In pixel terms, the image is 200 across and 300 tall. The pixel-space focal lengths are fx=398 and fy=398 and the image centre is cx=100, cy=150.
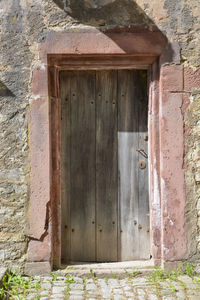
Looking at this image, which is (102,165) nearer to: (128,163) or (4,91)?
(128,163)

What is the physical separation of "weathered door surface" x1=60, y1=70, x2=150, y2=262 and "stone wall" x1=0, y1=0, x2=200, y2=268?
1.53 ft

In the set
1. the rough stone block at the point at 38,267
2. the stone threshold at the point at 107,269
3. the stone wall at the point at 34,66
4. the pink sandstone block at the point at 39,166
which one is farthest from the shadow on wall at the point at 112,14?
the rough stone block at the point at 38,267

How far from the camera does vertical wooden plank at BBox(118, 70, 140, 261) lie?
4.12 meters

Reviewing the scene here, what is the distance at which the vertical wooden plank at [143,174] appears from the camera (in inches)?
162

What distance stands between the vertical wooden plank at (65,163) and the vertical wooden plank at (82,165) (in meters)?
0.04

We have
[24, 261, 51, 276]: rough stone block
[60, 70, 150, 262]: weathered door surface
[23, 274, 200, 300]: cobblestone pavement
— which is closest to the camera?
[23, 274, 200, 300]: cobblestone pavement

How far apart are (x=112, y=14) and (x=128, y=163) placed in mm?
1485

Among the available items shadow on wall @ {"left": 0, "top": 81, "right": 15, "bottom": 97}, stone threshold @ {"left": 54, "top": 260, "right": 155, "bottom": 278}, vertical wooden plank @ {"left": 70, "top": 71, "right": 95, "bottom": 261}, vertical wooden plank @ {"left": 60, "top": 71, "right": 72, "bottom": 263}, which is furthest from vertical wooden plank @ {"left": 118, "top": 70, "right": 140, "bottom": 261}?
shadow on wall @ {"left": 0, "top": 81, "right": 15, "bottom": 97}

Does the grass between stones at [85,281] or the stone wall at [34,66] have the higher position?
the stone wall at [34,66]

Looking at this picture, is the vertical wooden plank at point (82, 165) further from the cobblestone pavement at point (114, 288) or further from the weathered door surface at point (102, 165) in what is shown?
the cobblestone pavement at point (114, 288)

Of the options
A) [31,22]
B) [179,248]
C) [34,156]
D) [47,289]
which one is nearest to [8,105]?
[34,156]

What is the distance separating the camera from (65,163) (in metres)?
4.13

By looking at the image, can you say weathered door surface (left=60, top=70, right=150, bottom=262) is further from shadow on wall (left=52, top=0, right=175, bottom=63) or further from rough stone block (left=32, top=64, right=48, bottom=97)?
shadow on wall (left=52, top=0, right=175, bottom=63)

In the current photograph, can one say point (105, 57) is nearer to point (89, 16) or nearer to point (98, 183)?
point (89, 16)
